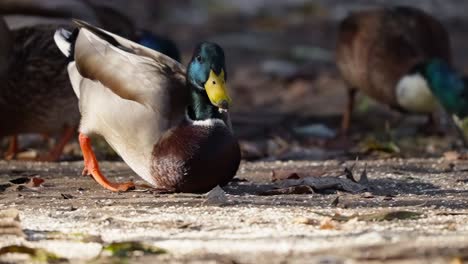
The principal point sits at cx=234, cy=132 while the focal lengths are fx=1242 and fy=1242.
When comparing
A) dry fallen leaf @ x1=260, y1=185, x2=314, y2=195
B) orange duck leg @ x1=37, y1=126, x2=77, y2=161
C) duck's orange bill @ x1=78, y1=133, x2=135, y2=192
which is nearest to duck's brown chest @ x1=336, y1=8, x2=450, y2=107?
orange duck leg @ x1=37, y1=126, x2=77, y2=161

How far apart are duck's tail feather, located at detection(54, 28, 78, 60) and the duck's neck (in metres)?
1.24

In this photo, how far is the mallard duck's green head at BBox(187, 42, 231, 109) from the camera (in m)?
6.11

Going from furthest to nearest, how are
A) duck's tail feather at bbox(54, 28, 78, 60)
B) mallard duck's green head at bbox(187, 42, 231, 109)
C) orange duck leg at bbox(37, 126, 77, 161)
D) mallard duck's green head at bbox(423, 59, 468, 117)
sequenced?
mallard duck's green head at bbox(423, 59, 468, 117)
orange duck leg at bbox(37, 126, 77, 161)
duck's tail feather at bbox(54, 28, 78, 60)
mallard duck's green head at bbox(187, 42, 231, 109)

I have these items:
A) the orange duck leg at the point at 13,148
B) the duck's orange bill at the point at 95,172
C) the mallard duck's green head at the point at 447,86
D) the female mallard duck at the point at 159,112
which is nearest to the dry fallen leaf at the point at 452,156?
the mallard duck's green head at the point at 447,86

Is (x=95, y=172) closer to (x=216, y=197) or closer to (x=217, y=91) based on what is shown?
(x=217, y=91)

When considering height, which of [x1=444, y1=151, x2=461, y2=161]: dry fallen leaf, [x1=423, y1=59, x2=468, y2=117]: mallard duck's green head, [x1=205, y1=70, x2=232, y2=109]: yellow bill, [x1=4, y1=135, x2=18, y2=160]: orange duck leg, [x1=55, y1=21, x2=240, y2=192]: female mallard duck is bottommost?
[x1=4, y1=135, x2=18, y2=160]: orange duck leg

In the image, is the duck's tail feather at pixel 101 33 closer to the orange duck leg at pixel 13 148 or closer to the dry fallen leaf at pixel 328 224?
the dry fallen leaf at pixel 328 224

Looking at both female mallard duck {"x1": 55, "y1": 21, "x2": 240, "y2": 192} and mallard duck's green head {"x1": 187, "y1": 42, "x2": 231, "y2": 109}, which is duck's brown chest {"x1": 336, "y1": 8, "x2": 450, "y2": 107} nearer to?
female mallard duck {"x1": 55, "y1": 21, "x2": 240, "y2": 192}

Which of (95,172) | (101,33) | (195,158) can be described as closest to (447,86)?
(101,33)

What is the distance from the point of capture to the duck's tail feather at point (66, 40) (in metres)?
7.27

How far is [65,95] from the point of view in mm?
8602

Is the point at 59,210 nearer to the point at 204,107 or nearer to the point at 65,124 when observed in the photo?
the point at 204,107

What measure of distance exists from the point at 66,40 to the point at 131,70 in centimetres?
108

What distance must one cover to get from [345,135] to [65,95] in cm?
292
